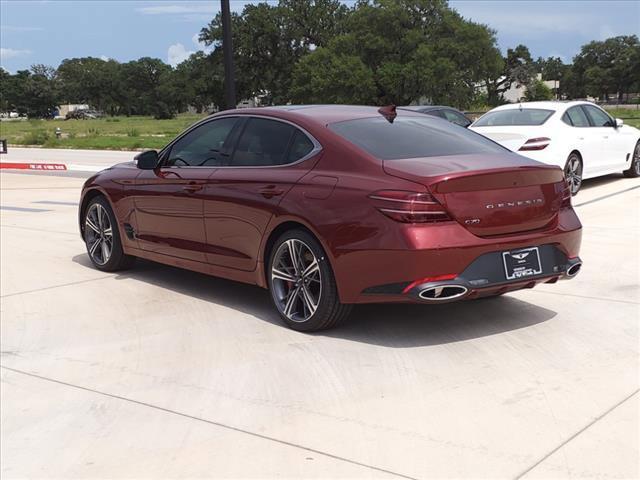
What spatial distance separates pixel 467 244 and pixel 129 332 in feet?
8.49

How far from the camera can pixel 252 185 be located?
598 centimetres

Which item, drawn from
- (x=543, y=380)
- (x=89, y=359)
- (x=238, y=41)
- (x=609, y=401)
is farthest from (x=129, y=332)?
(x=238, y=41)

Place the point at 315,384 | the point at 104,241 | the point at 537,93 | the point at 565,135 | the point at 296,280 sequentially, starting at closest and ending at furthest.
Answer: the point at 315,384
the point at 296,280
the point at 104,241
the point at 565,135
the point at 537,93

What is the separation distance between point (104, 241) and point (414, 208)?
4.05m

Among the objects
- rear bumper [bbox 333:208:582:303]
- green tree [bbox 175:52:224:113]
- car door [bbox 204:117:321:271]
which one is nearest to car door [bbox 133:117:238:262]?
car door [bbox 204:117:321:271]

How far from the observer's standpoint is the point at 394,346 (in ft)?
17.4

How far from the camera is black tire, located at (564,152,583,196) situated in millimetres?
12172

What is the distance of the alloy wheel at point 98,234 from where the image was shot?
787cm

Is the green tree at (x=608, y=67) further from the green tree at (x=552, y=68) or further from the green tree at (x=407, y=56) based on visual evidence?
the green tree at (x=407, y=56)

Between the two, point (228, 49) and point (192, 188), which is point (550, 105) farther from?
point (192, 188)

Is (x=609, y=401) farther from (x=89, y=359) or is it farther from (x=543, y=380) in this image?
(x=89, y=359)

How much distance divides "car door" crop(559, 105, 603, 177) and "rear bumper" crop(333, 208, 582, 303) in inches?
293

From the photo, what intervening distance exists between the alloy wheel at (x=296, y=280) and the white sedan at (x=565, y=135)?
22.2 ft

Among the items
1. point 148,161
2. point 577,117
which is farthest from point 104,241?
point 577,117
